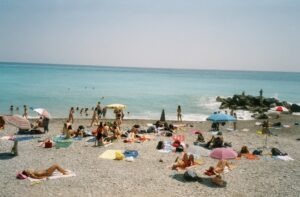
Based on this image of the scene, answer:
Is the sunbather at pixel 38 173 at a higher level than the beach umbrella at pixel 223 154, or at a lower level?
lower

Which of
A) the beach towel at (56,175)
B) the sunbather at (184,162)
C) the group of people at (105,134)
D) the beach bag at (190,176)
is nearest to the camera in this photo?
the beach towel at (56,175)

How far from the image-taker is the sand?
12.1m

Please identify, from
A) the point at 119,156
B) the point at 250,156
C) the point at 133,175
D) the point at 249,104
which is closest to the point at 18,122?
the point at 119,156

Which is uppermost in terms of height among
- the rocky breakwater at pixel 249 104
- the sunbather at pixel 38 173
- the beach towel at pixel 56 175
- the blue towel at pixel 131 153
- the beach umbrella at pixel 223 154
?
the beach umbrella at pixel 223 154

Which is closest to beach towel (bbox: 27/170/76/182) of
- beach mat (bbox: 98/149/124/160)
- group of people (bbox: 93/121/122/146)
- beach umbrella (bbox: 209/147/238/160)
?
beach mat (bbox: 98/149/124/160)

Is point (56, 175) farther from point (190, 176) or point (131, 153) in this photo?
point (190, 176)

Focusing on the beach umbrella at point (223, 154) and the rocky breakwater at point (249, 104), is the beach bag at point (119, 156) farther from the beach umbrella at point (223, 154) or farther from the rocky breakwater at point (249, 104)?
the rocky breakwater at point (249, 104)

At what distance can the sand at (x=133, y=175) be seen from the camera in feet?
39.7

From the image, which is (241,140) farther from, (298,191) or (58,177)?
(58,177)

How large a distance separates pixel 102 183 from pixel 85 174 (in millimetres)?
1275

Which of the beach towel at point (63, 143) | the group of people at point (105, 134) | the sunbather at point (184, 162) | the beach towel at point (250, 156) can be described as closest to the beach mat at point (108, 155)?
the group of people at point (105, 134)

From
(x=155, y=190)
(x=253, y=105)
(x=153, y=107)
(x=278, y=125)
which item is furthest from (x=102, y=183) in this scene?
(x=253, y=105)

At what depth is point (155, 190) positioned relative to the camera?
12.3m

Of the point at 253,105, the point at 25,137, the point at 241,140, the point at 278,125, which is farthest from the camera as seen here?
the point at 253,105
